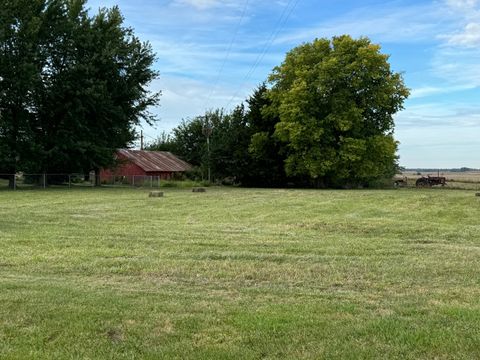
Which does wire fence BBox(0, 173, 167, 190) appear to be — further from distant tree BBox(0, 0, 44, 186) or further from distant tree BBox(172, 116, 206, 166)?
distant tree BBox(172, 116, 206, 166)

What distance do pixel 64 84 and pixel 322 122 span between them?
22.3 m

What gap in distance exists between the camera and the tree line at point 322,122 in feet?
158

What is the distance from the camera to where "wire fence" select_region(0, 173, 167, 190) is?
43.0 metres

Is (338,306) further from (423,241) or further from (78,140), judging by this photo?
(78,140)

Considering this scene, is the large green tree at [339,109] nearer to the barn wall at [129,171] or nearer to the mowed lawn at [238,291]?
the barn wall at [129,171]

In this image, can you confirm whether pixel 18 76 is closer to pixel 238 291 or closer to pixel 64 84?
pixel 64 84

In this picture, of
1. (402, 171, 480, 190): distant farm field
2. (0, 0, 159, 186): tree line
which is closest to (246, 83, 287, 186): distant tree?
(0, 0, 159, 186): tree line

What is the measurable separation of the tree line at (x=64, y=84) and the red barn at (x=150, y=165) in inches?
480

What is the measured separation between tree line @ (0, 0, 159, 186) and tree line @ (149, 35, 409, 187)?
12.4 m

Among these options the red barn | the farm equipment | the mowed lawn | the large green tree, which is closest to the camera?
the mowed lawn

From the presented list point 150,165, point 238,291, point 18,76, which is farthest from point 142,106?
point 238,291

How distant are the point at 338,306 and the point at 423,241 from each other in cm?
772

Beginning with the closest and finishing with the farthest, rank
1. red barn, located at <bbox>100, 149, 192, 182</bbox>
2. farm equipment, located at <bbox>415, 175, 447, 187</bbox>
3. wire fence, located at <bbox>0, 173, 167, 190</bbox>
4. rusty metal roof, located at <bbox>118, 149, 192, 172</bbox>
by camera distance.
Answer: wire fence, located at <bbox>0, 173, 167, 190</bbox> < farm equipment, located at <bbox>415, 175, 447, 187</bbox> < red barn, located at <bbox>100, 149, 192, 182</bbox> < rusty metal roof, located at <bbox>118, 149, 192, 172</bbox>

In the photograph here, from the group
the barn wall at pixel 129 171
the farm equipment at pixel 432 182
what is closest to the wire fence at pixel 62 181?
the barn wall at pixel 129 171
